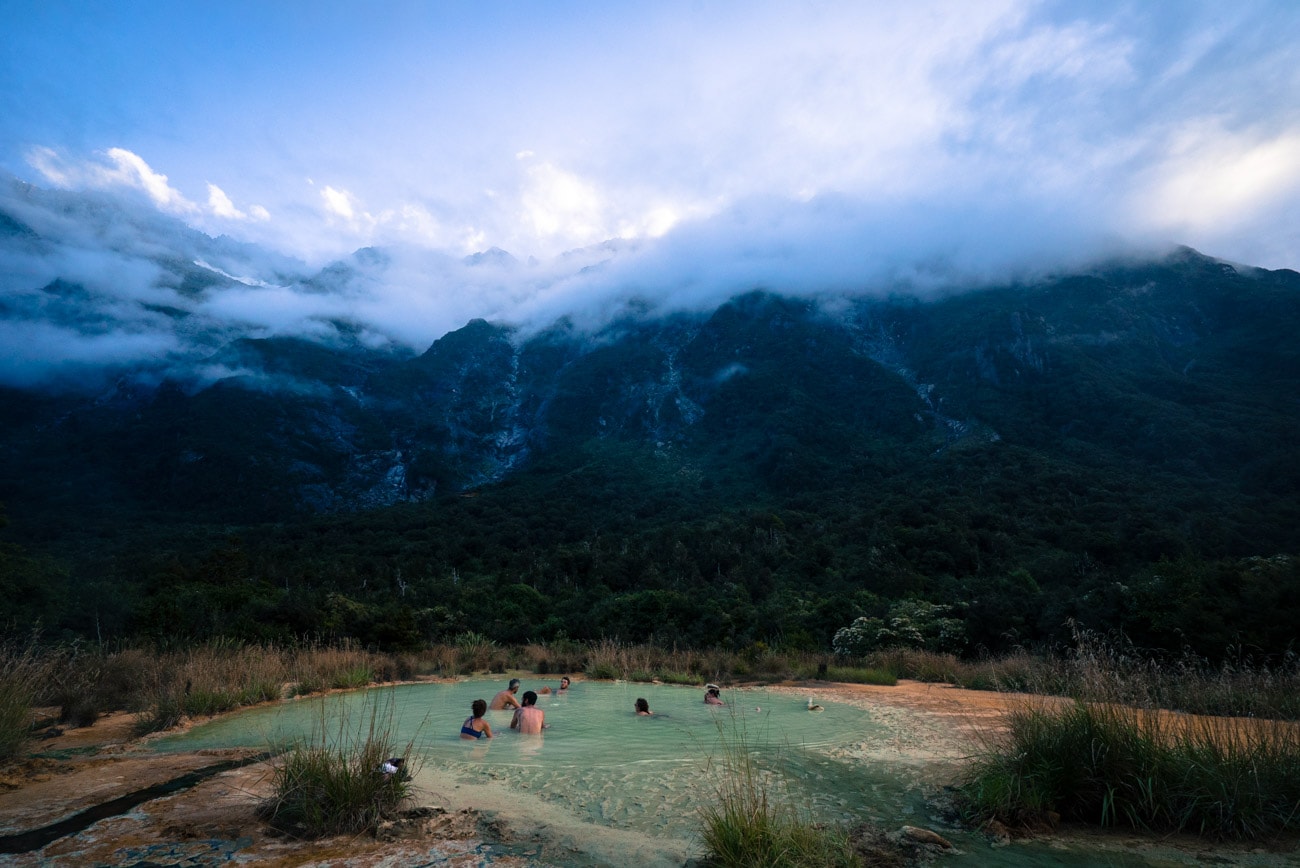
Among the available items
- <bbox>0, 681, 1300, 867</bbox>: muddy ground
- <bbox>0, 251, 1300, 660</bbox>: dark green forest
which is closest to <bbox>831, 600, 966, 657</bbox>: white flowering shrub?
<bbox>0, 251, 1300, 660</bbox>: dark green forest

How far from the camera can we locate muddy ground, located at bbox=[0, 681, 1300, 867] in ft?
17.1

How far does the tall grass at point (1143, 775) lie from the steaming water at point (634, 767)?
0.57 m

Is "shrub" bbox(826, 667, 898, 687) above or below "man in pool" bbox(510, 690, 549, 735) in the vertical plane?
below

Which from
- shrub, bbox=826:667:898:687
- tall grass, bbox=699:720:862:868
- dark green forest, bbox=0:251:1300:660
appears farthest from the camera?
dark green forest, bbox=0:251:1300:660

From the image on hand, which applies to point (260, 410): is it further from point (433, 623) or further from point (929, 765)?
point (929, 765)

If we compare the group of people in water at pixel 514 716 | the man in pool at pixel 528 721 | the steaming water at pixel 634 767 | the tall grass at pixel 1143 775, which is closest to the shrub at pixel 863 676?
the steaming water at pixel 634 767

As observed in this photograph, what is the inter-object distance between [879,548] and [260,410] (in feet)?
413

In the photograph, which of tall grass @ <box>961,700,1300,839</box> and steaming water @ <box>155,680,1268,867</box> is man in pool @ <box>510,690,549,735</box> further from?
tall grass @ <box>961,700,1300,839</box>

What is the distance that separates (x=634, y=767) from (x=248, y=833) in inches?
178

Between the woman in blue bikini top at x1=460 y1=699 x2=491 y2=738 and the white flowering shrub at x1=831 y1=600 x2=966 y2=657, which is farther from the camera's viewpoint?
the white flowering shrub at x1=831 y1=600 x2=966 y2=657

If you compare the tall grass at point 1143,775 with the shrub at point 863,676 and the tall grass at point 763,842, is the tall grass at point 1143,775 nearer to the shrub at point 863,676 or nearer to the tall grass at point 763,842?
the tall grass at point 763,842

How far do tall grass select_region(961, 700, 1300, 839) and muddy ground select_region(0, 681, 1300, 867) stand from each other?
26 cm

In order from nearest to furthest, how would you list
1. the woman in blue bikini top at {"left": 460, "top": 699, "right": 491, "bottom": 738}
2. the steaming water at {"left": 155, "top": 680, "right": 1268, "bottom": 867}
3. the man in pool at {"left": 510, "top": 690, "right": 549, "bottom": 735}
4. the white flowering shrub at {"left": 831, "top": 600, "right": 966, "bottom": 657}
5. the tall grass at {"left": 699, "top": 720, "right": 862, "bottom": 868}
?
the tall grass at {"left": 699, "top": 720, "right": 862, "bottom": 868}, the steaming water at {"left": 155, "top": 680, "right": 1268, "bottom": 867}, the woman in blue bikini top at {"left": 460, "top": 699, "right": 491, "bottom": 738}, the man in pool at {"left": 510, "top": 690, "right": 549, "bottom": 735}, the white flowering shrub at {"left": 831, "top": 600, "right": 966, "bottom": 657}

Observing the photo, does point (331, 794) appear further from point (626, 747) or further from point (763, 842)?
point (626, 747)
